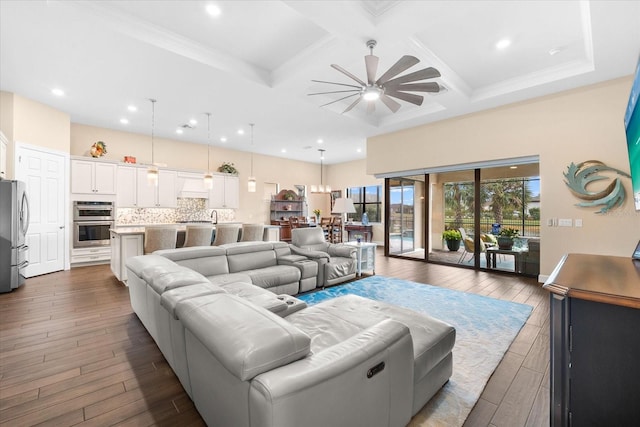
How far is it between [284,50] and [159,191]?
524 centimetres

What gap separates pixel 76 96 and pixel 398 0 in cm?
552

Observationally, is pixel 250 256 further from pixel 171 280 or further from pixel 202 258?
pixel 171 280

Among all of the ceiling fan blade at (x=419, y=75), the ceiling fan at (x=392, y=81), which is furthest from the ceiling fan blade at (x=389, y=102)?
the ceiling fan blade at (x=419, y=75)

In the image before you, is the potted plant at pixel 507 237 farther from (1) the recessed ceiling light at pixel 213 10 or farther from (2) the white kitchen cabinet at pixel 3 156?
(2) the white kitchen cabinet at pixel 3 156

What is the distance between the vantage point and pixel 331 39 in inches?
132

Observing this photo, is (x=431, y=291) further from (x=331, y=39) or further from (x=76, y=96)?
(x=76, y=96)

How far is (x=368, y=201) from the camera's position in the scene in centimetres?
1052

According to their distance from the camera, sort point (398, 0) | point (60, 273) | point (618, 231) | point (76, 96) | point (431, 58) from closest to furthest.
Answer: point (398, 0) < point (431, 58) < point (618, 231) < point (76, 96) < point (60, 273)

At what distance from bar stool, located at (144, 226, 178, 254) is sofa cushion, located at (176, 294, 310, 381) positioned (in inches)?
135

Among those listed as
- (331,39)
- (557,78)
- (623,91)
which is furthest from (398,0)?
(623,91)

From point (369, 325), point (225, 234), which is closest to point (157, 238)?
point (225, 234)

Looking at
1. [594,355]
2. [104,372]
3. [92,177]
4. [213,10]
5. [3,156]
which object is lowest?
[104,372]

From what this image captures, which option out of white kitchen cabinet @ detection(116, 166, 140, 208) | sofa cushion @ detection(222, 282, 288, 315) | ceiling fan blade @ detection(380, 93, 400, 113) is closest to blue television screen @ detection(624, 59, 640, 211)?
ceiling fan blade @ detection(380, 93, 400, 113)

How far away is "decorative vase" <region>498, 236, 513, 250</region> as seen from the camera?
554 cm
